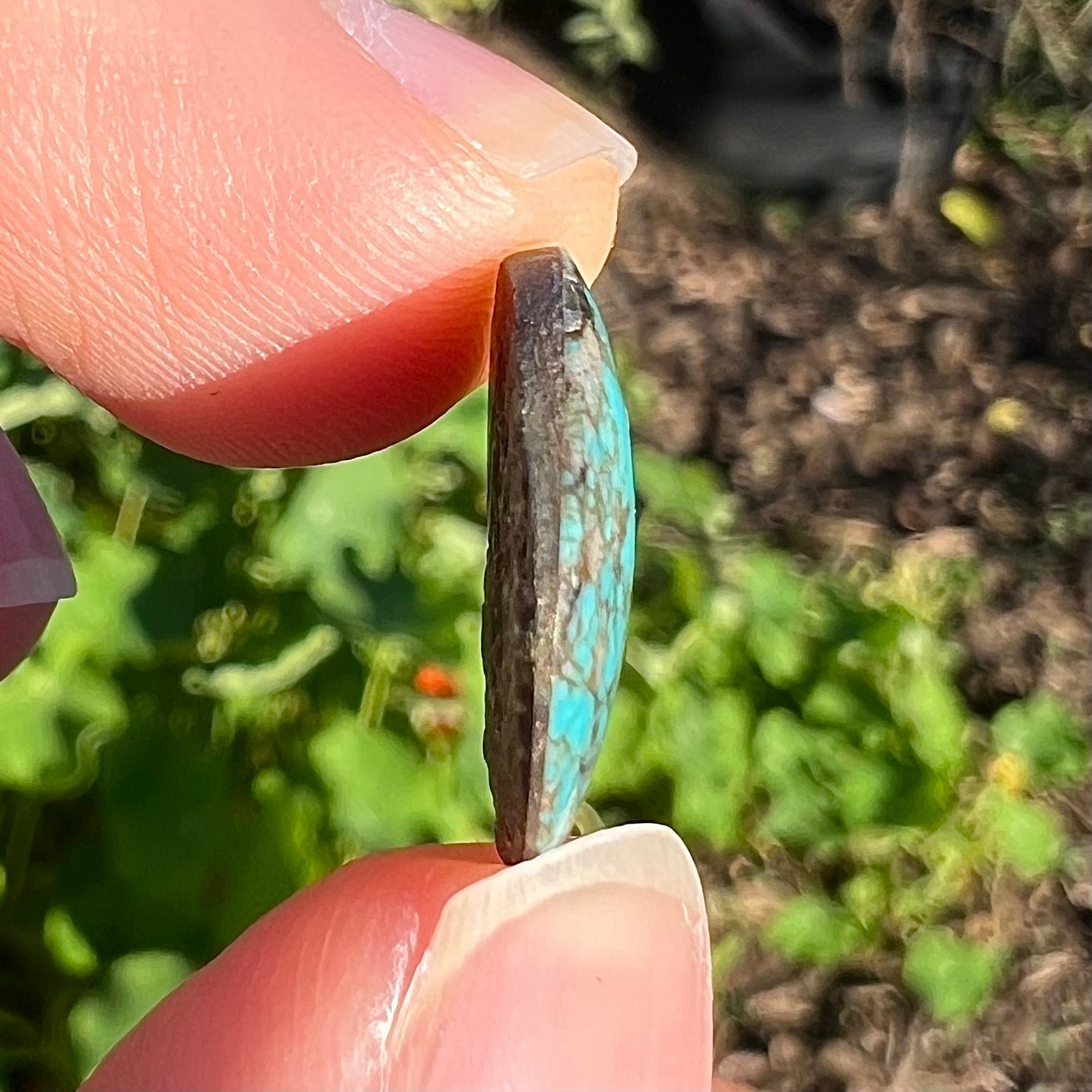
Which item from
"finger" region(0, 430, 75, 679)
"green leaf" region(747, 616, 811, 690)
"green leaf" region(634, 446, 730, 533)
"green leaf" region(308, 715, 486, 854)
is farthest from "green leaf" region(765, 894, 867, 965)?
"finger" region(0, 430, 75, 679)

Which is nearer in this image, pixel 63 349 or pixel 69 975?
pixel 63 349

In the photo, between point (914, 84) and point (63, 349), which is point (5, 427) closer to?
point (63, 349)

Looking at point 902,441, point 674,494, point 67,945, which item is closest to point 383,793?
point 67,945

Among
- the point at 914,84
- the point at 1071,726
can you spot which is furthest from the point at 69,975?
the point at 914,84

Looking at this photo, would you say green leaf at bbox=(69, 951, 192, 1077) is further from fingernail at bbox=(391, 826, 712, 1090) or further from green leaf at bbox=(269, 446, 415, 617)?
fingernail at bbox=(391, 826, 712, 1090)

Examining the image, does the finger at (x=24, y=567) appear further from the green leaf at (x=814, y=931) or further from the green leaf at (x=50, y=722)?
the green leaf at (x=814, y=931)

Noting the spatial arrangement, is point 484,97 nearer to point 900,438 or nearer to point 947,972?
point 947,972
